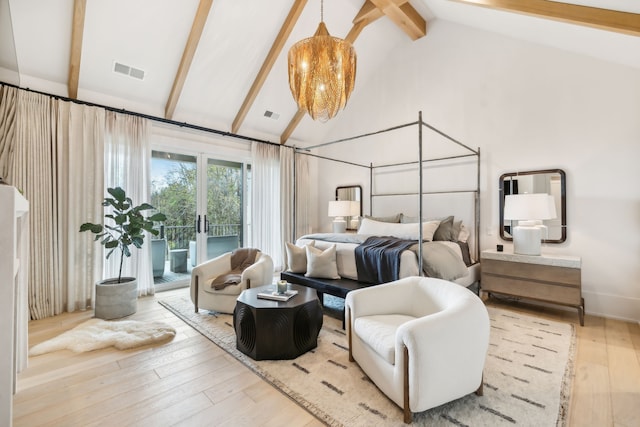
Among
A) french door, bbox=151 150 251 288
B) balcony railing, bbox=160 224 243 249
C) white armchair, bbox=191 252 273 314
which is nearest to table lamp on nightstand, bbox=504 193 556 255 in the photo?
white armchair, bbox=191 252 273 314

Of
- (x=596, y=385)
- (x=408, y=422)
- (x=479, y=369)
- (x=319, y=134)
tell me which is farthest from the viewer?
(x=319, y=134)

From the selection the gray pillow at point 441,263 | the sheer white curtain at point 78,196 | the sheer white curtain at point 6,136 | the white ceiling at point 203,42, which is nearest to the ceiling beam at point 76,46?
the white ceiling at point 203,42

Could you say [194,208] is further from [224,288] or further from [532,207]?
[532,207]

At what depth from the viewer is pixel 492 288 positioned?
3.51m

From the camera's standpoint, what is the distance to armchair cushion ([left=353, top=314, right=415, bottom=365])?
5.61ft

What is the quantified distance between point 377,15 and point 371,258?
11.6 ft

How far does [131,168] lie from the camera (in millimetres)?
3889

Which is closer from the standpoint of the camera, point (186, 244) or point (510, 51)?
point (510, 51)

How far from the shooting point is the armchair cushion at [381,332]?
1.71m

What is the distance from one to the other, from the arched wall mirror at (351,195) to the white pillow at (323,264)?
210 centimetres

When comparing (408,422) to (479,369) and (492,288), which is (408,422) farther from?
(492,288)

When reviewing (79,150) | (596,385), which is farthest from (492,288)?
(79,150)

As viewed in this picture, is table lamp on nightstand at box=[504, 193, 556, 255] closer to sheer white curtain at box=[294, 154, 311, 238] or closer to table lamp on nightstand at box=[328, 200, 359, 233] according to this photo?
table lamp on nightstand at box=[328, 200, 359, 233]

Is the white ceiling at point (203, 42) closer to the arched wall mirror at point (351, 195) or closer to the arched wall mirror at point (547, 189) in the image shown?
the arched wall mirror at point (547, 189)
